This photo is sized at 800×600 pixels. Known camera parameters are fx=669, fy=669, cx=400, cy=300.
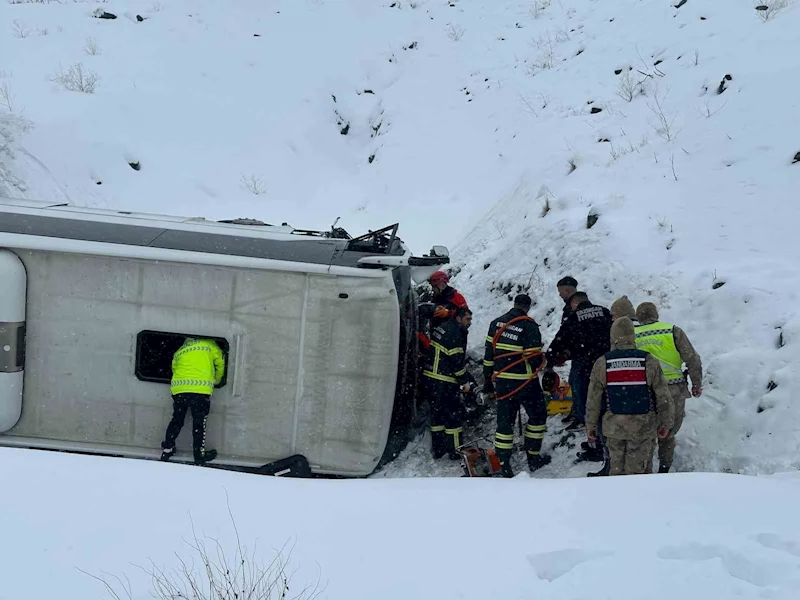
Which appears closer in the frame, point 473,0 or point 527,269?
point 527,269

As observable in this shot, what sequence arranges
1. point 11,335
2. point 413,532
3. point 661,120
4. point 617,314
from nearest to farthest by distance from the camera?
point 413,532
point 11,335
point 617,314
point 661,120

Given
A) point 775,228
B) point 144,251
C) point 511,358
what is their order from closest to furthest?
point 144,251 < point 511,358 < point 775,228

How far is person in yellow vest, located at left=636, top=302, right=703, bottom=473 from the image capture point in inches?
218

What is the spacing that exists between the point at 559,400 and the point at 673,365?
1.38 m

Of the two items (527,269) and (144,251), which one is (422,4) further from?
(144,251)

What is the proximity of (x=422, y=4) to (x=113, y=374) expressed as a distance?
15.3 meters

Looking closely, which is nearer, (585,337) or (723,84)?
(585,337)

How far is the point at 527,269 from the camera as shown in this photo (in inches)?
330

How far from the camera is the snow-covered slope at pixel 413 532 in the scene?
319cm

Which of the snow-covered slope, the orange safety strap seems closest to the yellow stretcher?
the orange safety strap

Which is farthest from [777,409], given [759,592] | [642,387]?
[759,592]

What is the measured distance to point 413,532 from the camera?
3.66 meters

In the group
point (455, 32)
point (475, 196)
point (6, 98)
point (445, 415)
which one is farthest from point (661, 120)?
point (6, 98)

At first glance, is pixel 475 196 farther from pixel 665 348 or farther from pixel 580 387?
pixel 665 348
